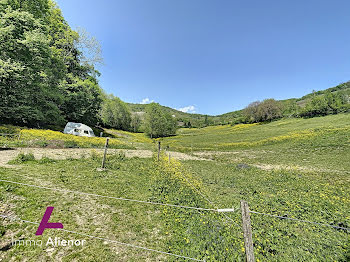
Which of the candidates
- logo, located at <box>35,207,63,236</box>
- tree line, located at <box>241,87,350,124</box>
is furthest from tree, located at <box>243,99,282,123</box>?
logo, located at <box>35,207,63,236</box>

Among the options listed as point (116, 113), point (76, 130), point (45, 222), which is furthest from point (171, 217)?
point (116, 113)

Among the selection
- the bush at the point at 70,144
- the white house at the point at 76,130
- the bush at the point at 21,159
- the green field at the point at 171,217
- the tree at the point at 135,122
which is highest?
the tree at the point at 135,122

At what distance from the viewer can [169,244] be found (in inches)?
179

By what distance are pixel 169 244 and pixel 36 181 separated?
23.7ft

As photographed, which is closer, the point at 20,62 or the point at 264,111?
the point at 20,62

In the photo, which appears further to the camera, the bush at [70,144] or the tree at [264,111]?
the tree at [264,111]

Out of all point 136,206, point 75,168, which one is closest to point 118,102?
point 75,168

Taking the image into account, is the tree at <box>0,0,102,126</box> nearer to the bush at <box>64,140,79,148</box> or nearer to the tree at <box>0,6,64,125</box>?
the tree at <box>0,6,64,125</box>

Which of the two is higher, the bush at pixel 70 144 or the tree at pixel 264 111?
the tree at pixel 264 111

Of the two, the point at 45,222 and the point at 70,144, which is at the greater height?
the point at 70,144

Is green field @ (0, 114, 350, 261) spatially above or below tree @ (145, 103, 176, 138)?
below

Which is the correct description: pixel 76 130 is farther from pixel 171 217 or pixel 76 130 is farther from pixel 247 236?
pixel 247 236

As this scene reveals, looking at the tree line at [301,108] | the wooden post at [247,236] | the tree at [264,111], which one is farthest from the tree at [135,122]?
the wooden post at [247,236]

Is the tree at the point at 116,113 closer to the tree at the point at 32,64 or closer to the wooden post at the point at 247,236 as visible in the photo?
the tree at the point at 32,64
